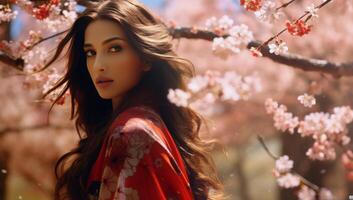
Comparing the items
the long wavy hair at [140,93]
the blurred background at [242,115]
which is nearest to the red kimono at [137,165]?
the long wavy hair at [140,93]

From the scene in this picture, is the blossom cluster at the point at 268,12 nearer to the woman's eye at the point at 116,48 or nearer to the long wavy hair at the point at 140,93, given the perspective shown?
the long wavy hair at the point at 140,93

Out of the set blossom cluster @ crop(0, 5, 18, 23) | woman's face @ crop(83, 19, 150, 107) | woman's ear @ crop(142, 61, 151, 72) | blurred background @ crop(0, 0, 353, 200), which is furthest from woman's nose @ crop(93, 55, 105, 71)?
blurred background @ crop(0, 0, 353, 200)

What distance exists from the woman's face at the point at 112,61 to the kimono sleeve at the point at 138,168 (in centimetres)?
24

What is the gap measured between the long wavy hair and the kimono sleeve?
0.56 ft

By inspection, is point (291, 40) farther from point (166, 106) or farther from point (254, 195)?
point (166, 106)

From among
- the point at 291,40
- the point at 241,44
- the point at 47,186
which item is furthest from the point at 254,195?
the point at 241,44

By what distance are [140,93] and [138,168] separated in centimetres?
32

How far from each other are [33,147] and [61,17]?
113 inches

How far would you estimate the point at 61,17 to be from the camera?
2.27 meters

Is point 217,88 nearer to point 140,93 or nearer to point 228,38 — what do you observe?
point 140,93

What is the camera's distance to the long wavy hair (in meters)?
1.55

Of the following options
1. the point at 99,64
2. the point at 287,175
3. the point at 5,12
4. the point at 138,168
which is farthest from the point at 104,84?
the point at 287,175

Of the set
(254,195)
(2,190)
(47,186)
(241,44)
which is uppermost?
(241,44)

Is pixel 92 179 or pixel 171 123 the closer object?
pixel 92 179
